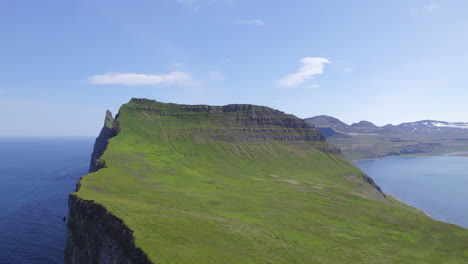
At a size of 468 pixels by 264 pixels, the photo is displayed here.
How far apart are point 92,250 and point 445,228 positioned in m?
95.1

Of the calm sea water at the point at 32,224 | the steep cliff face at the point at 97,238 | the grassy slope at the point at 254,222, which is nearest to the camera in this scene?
the grassy slope at the point at 254,222

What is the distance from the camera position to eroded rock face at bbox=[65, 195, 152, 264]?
175 feet

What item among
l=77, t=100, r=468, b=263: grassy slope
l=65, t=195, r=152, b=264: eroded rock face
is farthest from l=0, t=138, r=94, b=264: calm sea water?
l=77, t=100, r=468, b=263: grassy slope

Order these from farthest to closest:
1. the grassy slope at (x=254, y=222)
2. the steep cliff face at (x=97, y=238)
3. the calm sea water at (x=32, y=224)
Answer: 1. the calm sea water at (x=32, y=224)
2. the steep cliff face at (x=97, y=238)
3. the grassy slope at (x=254, y=222)

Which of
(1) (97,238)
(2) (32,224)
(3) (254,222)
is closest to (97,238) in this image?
(1) (97,238)

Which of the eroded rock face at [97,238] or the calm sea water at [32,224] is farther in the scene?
the calm sea water at [32,224]

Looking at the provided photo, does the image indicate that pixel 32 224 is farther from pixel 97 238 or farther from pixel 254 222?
pixel 254 222

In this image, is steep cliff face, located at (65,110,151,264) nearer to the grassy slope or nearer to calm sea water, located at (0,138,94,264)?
the grassy slope

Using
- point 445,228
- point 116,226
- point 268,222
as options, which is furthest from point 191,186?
point 445,228

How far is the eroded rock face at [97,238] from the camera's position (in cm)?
5344

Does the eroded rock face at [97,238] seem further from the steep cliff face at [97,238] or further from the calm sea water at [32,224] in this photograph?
the calm sea water at [32,224]

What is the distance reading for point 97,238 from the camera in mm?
63969

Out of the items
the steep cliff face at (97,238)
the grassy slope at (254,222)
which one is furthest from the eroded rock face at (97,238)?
the grassy slope at (254,222)

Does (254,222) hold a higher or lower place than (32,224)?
higher
